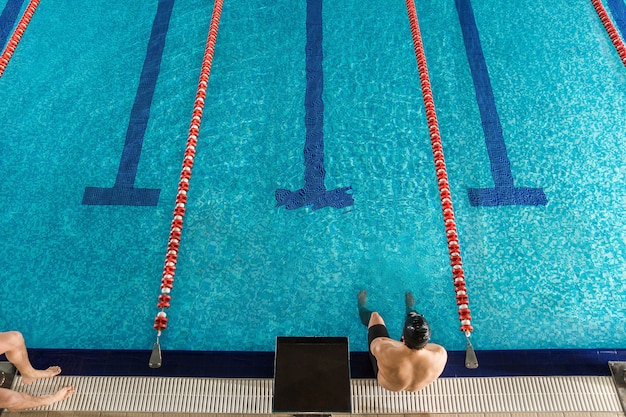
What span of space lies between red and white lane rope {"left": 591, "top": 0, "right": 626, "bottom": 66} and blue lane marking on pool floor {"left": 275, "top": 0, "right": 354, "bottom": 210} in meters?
2.90

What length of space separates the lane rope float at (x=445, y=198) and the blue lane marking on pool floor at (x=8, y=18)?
4102 millimetres

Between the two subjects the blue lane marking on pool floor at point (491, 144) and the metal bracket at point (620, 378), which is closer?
the metal bracket at point (620, 378)

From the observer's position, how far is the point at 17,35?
4.43 metres

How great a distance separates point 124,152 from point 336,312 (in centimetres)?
222

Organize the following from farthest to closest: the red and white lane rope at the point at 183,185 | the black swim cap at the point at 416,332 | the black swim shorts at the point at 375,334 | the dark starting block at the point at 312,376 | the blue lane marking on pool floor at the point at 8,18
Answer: the blue lane marking on pool floor at the point at 8,18
the red and white lane rope at the point at 183,185
the black swim shorts at the point at 375,334
the dark starting block at the point at 312,376
the black swim cap at the point at 416,332

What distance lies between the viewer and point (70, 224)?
336 centimetres

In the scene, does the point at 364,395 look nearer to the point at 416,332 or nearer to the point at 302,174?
the point at 416,332

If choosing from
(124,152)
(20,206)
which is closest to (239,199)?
(124,152)

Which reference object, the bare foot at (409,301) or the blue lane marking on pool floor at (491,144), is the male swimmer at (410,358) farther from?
the blue lane marking on pool floor at (491,144)

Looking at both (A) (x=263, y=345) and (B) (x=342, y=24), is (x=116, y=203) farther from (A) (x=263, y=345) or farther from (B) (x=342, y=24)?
(B) (x=342, y=24)

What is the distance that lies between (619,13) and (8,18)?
642 cm

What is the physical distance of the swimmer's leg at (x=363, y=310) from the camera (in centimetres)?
288

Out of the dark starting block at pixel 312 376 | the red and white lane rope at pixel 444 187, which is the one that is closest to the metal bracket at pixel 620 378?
the red and white lane rope at pixel 444 187

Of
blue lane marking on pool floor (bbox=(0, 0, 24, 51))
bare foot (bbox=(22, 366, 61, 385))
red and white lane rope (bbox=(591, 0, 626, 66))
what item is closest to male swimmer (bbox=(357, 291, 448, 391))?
bare foot (bbox=(22, 366, 61, 385))
